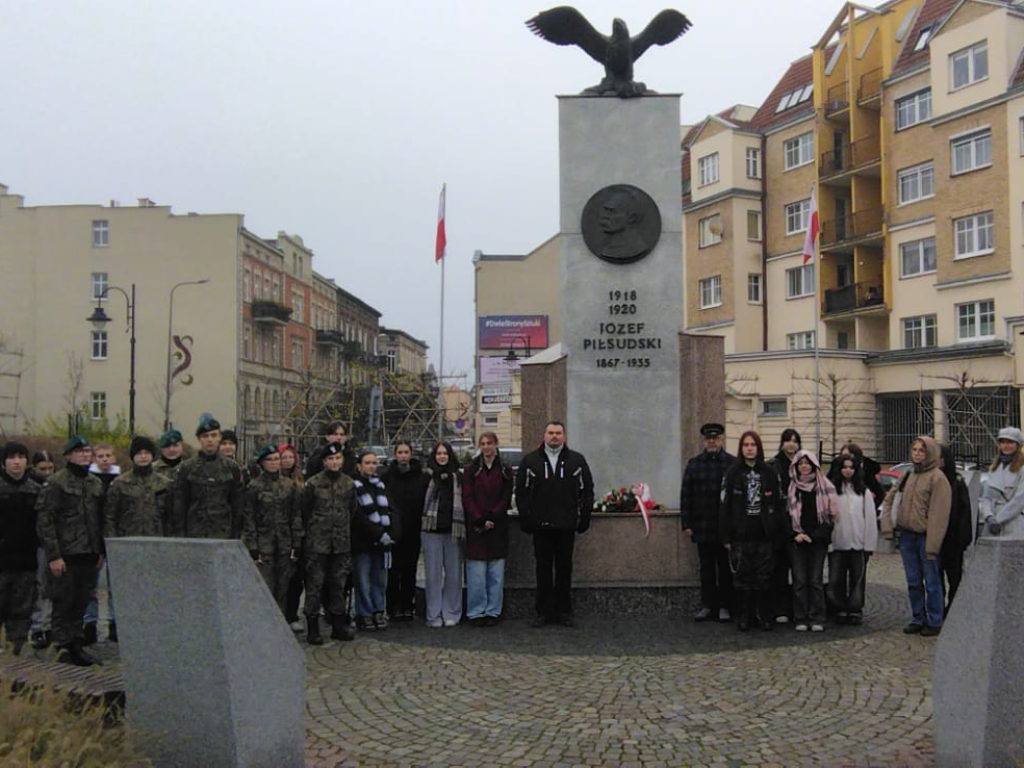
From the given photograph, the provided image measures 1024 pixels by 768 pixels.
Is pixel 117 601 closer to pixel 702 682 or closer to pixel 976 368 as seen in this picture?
pixel 702 682

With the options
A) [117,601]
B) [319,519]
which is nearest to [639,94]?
[319,519]

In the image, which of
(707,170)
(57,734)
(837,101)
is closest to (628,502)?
(57,734)

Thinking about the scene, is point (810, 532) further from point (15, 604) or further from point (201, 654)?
point (15, 604)

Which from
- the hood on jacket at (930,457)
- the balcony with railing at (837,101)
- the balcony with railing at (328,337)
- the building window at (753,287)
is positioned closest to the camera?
the hood on jacket at (930,457)

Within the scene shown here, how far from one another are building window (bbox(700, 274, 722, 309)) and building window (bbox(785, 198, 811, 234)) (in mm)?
3696

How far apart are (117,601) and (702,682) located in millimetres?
3997

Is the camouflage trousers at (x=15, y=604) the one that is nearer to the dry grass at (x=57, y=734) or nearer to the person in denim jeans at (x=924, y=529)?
the dry grass at (x=57, y=734)

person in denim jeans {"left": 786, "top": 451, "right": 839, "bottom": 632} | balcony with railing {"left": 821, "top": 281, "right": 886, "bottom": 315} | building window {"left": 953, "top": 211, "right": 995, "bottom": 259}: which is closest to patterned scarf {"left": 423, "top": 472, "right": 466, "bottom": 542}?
person in denim jeans {"left": 786, "top": 451, "right": 839, "bottom": 632}

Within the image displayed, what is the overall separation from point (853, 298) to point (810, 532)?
3246 cm

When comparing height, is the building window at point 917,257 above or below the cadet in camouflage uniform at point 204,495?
above

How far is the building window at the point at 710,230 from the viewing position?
43.8 meters

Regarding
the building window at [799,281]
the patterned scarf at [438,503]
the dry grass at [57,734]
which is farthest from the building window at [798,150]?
the dry grass at [57,734]

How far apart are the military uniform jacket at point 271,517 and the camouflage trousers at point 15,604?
1.77 m

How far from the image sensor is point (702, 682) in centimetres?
673
